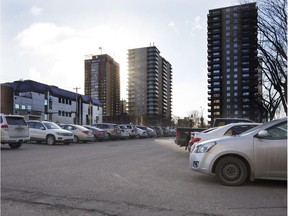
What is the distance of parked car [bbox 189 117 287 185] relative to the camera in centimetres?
668

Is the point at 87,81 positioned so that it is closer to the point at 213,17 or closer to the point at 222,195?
the point at 213,17

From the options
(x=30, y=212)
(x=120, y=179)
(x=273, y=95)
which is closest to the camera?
(x=30, y=212)

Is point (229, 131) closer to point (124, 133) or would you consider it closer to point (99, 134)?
point (99, 134)

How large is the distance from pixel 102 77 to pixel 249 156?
113 meters

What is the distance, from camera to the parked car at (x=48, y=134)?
20609mm

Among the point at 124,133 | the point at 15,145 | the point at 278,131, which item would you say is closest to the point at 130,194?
the point at 278,131

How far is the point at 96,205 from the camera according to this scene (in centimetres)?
523

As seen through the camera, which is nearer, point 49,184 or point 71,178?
point 49,184

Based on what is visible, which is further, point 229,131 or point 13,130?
point 13,130

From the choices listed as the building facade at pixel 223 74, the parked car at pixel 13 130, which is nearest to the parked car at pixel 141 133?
the parked car at pixel 13 130

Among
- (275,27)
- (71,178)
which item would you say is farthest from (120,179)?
(275,27)

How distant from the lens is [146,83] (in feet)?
493

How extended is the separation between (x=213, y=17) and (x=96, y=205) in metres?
105

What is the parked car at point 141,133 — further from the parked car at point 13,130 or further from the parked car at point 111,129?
the parked car at point 13,130
